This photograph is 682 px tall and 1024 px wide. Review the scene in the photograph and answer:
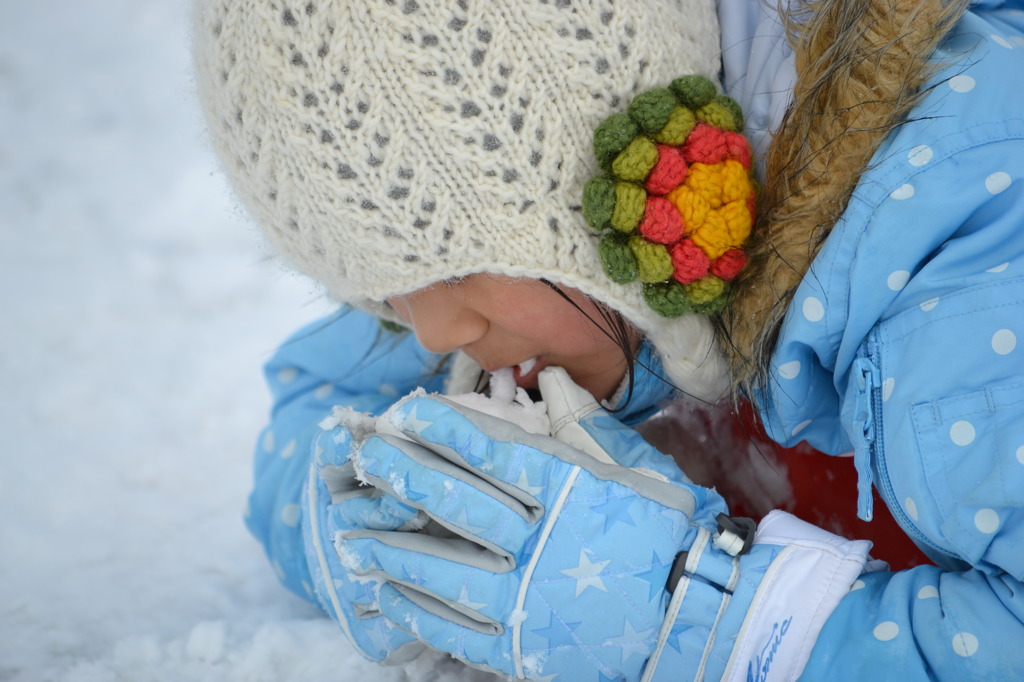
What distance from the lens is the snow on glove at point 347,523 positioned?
990 mm

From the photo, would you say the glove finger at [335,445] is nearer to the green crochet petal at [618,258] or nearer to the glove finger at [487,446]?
the glove finger at [487,446]

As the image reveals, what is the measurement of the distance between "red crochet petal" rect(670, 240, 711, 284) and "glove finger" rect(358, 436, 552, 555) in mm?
295

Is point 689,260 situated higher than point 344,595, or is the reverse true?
point 689,260

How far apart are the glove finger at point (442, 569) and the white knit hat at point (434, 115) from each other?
0.95ft

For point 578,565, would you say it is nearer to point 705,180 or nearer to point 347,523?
point 347,523

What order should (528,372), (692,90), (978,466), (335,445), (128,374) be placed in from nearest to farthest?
1. (978,466)
2. (692,90)
3. (335,445)
4. (528,372)
5. (128,374)

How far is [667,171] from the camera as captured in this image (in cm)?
87

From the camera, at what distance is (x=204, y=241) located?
224 cm

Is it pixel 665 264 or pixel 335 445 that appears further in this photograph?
pixel 335 445

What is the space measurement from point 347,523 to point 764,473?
1.99 ft

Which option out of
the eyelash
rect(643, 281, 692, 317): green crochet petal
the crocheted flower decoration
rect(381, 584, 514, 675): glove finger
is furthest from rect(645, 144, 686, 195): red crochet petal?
rect(381, 584, 514, 675): glove finger

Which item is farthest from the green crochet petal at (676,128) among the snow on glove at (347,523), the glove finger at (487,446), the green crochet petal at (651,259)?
the snow on glove at (347,523)

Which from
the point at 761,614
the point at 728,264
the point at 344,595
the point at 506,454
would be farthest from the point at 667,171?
the point at 344,595

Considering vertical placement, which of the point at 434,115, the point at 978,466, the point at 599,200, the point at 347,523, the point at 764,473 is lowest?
the point at 764,473
